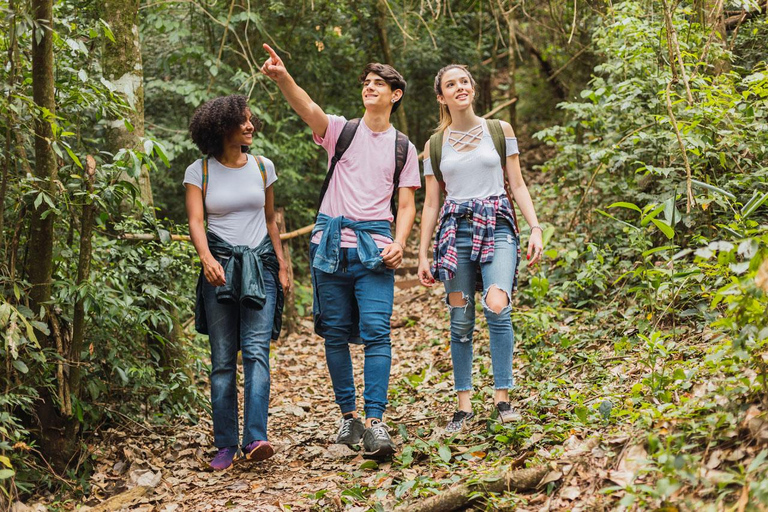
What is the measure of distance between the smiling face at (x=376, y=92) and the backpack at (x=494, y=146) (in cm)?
37

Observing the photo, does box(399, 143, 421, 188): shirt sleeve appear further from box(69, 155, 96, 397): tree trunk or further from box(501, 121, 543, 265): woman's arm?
box(69, 155, 96, 397): tree trunk

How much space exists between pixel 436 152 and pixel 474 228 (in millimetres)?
540

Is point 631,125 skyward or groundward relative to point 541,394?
skyward

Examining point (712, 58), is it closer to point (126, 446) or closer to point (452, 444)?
point (452, 444)

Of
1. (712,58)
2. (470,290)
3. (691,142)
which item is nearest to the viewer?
(470,290)

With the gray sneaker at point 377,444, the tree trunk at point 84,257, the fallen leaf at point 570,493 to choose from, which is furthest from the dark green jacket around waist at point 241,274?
the fallen leaf at point 570,493

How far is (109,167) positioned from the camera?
408cm

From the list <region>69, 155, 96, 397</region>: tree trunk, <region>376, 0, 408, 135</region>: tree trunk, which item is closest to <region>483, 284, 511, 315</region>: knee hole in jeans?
<region>69, 155, 96, 397</region>: tree trunk

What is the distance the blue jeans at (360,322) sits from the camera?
417cm

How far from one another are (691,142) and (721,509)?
3199 millimetres

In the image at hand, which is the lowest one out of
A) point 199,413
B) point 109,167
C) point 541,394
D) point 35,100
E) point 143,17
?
point 199,413

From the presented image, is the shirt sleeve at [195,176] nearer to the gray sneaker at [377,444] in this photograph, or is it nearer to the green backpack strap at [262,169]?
the green backpack strap at [262,169]

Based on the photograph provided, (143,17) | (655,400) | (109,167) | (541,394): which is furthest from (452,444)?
(143,17)

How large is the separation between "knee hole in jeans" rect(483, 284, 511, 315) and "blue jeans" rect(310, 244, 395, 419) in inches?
22.0
